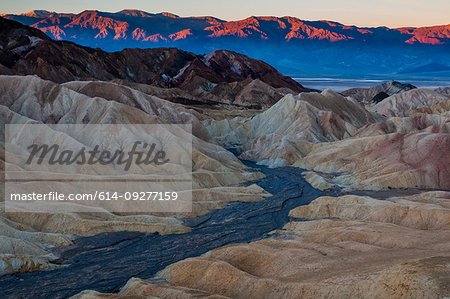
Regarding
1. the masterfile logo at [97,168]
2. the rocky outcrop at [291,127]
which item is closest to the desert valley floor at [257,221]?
the rocky outcrop at [291,127]

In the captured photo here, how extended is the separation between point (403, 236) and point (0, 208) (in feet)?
134

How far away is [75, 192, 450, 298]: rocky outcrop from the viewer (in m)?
32.7

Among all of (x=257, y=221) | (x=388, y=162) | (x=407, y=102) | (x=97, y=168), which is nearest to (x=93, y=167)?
(x=97, y=168)

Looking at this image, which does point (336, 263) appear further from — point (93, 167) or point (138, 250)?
point (93, 167)

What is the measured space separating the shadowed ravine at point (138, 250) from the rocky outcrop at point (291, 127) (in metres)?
28.4

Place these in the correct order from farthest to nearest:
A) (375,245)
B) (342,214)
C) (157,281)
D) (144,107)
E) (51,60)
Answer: (51,60) < (144,107) < (342,214) < (375,245) < (157,281)

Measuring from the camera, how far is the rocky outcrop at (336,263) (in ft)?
107

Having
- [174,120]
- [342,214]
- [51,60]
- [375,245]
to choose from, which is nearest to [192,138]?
[174,120]

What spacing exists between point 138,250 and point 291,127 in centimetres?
7168

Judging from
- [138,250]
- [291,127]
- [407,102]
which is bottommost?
[138,250]

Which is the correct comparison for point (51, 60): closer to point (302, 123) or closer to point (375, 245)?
point (302, 123)

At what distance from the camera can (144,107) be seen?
10950 centimetres

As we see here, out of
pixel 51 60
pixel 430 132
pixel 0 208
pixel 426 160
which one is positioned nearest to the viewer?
pixel 0 208

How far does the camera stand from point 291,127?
116 meters
